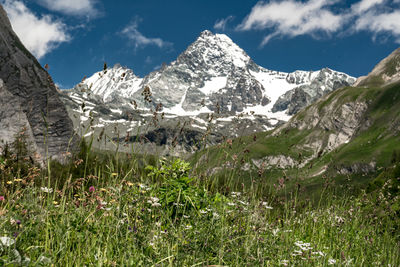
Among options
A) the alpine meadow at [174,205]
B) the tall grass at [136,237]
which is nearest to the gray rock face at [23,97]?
the alpine meadow at [174,205]

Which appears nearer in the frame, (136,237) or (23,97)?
(136,237)

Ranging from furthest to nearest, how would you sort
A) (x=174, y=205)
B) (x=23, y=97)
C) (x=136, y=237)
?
1. (x=23, y=97)
2. (x=174, y=205)
3. (x=136, y=237)

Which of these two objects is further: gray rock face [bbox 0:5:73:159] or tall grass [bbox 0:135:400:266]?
gray rock face [bbox 0:5:73:159]

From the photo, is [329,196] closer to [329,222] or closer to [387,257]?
[329,222]

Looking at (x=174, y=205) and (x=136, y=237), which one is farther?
(x=174, y=205)

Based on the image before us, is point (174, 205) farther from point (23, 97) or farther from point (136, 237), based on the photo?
point (23, 97)

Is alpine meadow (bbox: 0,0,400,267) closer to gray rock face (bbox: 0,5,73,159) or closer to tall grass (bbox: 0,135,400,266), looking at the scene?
tall grass (bbox: 0,135,400,266)

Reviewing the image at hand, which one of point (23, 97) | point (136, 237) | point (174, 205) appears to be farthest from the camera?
point (23, 97)

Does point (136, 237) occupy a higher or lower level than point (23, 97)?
lower

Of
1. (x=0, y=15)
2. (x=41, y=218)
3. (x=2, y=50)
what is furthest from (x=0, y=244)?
(x=0, y=15)

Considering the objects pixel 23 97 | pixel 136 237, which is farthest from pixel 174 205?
pixel 23 97

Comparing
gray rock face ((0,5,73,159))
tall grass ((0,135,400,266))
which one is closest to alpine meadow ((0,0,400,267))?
tall grass ((0,135,400,266))

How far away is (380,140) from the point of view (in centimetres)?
19862

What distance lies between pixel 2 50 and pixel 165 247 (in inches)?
2119
